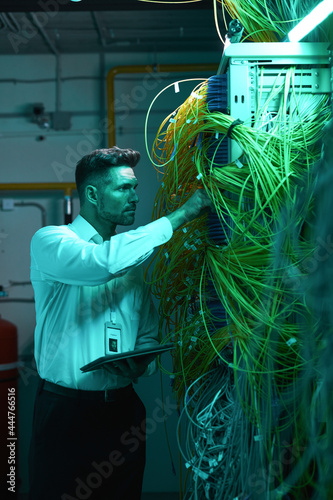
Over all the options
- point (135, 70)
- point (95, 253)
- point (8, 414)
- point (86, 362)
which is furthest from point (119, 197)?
point (8, 414)

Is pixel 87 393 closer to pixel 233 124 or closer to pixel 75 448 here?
pixel 75 448

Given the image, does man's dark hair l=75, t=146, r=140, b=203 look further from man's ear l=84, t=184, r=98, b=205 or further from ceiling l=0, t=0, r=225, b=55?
ceiling l=0, t=0, r=225, b=55

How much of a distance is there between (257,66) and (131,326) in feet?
3.07

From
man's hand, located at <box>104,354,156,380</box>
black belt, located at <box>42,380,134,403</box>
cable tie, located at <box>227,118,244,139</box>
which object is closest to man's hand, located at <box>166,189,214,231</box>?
cable tie, located at <box>227,118,244,139</box>

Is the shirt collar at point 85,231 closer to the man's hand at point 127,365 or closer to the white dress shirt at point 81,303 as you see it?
the white dress shirt at point 81,303

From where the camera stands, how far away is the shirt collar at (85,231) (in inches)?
67.2

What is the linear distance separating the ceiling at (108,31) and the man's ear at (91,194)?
1.33 meters

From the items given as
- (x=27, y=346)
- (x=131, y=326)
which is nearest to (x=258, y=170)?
(x=131, y=326)

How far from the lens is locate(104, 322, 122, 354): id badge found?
161 cm

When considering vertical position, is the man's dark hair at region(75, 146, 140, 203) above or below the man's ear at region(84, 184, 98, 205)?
above

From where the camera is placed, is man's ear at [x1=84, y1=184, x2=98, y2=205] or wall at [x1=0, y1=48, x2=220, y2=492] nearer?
man's ear at [x1=84, y1=184, x2=98, y2=205]

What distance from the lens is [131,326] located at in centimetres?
169

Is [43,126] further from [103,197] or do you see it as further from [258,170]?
[258,170]

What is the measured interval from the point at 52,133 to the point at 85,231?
1769 mm
